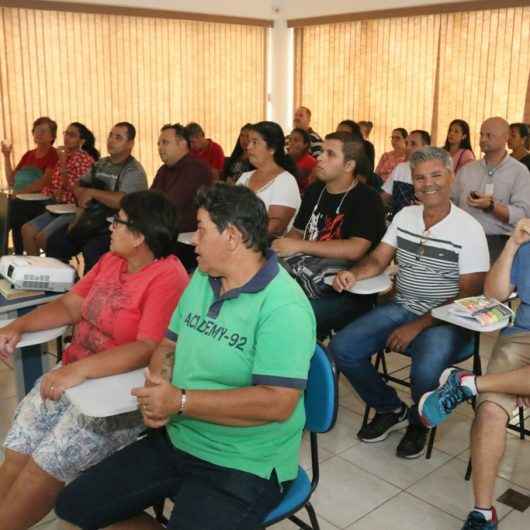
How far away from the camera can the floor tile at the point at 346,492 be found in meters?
2.30

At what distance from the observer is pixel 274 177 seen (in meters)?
3.50

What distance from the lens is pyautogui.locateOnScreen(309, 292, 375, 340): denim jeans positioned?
9.45ft

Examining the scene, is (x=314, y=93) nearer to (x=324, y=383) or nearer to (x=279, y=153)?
(x=279, y=153)

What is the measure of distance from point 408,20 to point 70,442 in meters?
5.88

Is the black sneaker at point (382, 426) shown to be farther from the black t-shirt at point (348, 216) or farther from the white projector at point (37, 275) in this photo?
the white projector at point (37, 275)

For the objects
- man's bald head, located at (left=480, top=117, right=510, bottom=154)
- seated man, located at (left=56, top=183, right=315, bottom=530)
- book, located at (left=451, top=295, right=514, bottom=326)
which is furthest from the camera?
man's bald head, located at (left=480, top=117, right=510, bottom=154)

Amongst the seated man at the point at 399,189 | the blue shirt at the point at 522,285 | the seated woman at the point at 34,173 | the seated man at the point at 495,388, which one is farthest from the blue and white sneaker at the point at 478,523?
the seated woman at the point at 34,173

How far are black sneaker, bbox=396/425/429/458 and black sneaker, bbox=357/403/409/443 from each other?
0.11 m

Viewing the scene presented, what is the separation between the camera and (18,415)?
2012mm

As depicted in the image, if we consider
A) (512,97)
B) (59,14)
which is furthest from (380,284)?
(59,14)

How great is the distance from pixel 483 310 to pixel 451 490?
2.37 ft

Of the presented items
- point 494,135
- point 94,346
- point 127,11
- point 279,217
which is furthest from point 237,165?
point 94,346

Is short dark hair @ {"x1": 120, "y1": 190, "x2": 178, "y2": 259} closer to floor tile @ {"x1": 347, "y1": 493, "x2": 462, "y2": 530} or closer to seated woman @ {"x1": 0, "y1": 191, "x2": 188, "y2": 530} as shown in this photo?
seated woman @ {"x1": 0, "y1": 191, "x2": 188, "y2": 530}

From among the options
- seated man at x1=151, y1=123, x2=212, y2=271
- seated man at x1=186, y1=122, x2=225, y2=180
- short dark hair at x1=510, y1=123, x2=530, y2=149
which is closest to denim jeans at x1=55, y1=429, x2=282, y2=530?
seated man at x1=151, y1=123, x2=212, y2=271
